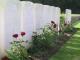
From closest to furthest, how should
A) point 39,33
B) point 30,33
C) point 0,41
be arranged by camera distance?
1. point 0,41
2. point 30,33
3. point 39,33

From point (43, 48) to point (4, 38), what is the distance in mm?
3861

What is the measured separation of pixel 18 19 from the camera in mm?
9203

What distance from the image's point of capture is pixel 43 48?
11500 mm

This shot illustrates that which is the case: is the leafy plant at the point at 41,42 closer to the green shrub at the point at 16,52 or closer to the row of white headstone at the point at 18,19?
the row of white headstone at the point at 18,19

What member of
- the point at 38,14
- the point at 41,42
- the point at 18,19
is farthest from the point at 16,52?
the point at 38,14

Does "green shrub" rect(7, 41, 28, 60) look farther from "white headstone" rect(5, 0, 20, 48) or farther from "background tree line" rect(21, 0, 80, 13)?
"background tree line" rect(21, 0, 80, 13)

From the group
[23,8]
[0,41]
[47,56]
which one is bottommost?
[47,56]

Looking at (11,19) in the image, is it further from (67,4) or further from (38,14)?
(67,4)

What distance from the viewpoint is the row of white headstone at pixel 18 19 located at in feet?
25.3

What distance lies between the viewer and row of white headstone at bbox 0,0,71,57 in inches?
304

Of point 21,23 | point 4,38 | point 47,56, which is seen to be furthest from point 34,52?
point 4,38

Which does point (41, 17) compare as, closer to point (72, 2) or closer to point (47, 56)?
point (47, 56)

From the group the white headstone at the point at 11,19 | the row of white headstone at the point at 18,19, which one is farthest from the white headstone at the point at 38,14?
the white headstone at the point at 11,19

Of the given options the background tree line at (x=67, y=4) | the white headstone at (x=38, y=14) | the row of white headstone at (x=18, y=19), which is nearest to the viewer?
the row of white headstone at (x=18, y=19)
